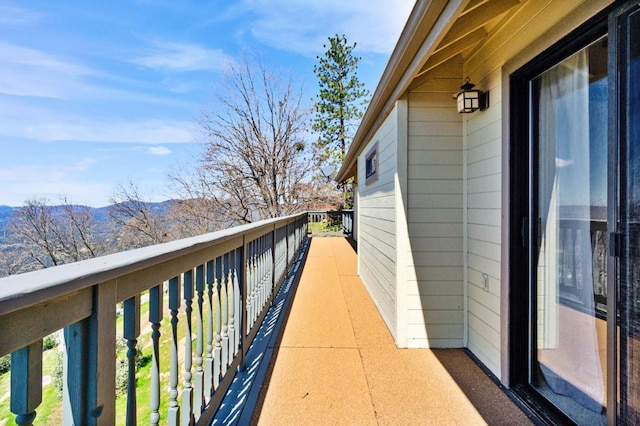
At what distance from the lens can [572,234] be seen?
1783 millimetres

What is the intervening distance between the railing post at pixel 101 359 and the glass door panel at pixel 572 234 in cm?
204

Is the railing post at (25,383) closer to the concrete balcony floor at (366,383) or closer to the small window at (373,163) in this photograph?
the concrete balcony floor at (366,383)

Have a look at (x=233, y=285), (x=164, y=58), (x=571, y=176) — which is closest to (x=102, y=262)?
(x=233, y=285)

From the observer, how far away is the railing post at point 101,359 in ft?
2.84

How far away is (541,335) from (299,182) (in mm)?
15114

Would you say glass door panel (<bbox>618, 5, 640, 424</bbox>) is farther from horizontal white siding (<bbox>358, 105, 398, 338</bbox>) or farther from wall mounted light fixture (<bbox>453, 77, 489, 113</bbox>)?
horizontal white siding (<bbox>358, 105, 398, 338</bbox>)

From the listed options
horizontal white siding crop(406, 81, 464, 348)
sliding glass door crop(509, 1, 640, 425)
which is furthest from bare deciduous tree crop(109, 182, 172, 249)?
sliding glass door crop(509, 1, 640, 425)

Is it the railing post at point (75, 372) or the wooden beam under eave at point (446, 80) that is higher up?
the wooden beam under eave at point (446, 80)

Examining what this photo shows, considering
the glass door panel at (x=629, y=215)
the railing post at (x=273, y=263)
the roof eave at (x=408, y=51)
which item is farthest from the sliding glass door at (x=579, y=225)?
the railing post at (x=273, y=263)

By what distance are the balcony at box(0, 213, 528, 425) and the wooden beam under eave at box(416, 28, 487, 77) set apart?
1.96 m

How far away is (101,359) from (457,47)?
2838 millimetres

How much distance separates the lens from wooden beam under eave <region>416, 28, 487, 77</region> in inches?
94.6

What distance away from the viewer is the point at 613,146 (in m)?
1.45

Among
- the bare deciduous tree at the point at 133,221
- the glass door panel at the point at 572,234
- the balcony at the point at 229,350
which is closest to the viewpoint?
the balcony at the point at 229,350
